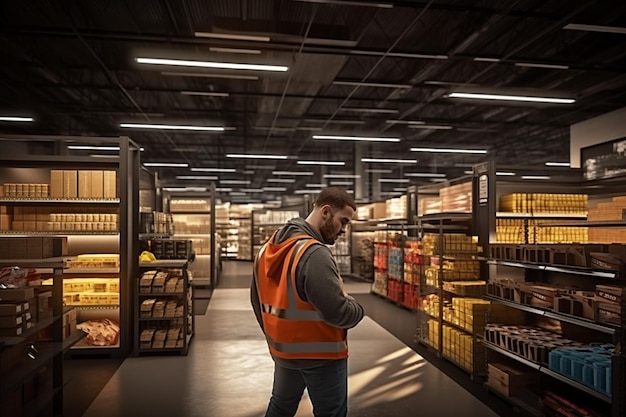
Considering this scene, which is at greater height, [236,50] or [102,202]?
[236,50]

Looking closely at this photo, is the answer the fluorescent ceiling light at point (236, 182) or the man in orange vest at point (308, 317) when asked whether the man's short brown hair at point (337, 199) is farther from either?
the fluorescent ceiling light at point (236, 182)

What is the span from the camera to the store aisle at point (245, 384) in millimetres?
4867

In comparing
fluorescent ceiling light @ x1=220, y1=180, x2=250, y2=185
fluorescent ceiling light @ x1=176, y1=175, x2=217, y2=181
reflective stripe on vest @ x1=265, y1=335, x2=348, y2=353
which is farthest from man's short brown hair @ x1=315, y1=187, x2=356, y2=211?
fluorescent ceiling light @ x1=220, y1=180, x2=250, y2=185

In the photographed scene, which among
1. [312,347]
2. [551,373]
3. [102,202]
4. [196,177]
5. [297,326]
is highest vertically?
[196,177]

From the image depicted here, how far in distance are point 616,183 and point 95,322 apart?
7.46m

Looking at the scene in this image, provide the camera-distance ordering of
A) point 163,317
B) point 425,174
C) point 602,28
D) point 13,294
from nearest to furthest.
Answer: point 13,294 < point 163,317 < point 602,28 < point 425,174

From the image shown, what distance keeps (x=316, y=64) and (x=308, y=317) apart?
28.8 feet

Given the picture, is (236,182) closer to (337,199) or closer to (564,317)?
(564,317)

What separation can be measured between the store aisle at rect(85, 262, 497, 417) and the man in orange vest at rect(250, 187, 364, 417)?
2258 mm

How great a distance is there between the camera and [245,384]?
5645 millimetres

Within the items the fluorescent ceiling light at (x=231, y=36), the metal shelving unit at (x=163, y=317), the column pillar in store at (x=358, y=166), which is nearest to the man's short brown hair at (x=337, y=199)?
the metal shelving unit at (x=163, y=317)

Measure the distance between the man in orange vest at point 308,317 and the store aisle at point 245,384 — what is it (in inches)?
88.9

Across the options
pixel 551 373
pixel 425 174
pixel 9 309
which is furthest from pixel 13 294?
pixel 425 174

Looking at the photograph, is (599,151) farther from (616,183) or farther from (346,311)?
(346,311)
